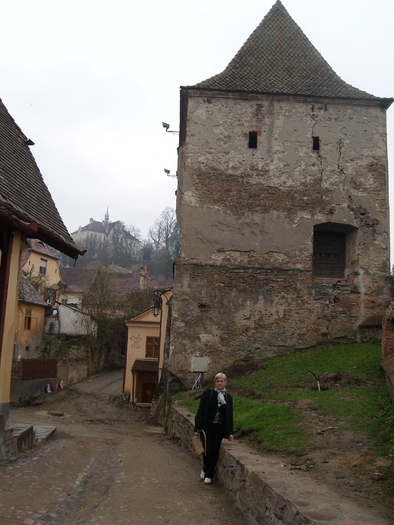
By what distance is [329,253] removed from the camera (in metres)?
16.2

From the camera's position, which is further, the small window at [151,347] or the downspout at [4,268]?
the small window at [151,347]

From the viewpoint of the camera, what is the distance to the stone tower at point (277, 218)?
15.1 m

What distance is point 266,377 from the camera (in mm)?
12812

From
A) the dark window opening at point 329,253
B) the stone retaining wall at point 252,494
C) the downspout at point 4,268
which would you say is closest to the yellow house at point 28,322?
the dark window opening at point 329,253

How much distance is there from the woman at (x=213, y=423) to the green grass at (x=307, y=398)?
22.8 inches

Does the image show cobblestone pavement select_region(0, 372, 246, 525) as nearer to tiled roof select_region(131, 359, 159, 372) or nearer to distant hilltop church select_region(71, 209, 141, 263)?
tiled roof select_region(131, 359, 159, 372)

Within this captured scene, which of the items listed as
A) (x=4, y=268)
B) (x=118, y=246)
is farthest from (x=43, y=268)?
(x=4, y=268)

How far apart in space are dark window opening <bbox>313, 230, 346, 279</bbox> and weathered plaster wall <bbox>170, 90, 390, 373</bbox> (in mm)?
335

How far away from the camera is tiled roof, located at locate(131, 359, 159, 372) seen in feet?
93.6

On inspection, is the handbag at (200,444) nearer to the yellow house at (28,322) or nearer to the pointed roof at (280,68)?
the pointed roof at (280,68)

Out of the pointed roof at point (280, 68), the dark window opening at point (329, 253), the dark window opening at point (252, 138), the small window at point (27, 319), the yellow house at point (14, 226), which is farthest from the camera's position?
the small window at point (27, 319)

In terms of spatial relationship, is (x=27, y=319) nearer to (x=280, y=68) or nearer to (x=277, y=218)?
(x=277, y=218)

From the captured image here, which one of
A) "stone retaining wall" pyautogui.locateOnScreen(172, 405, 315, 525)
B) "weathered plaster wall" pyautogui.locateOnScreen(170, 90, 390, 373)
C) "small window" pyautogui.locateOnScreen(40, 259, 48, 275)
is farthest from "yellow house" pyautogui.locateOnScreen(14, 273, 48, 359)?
"stone retaining wall" pyautogui.locateOnScreen(172, 405, 315, 525)

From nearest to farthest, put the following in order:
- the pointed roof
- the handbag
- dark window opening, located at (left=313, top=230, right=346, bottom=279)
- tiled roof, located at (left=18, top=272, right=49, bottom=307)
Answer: the handbag, dark window opening, located at (left=313, top=230, right=346, bottom=279), the pointed roof, tiled roof, located at (left=18, top=272, right=49, bottom=307)
